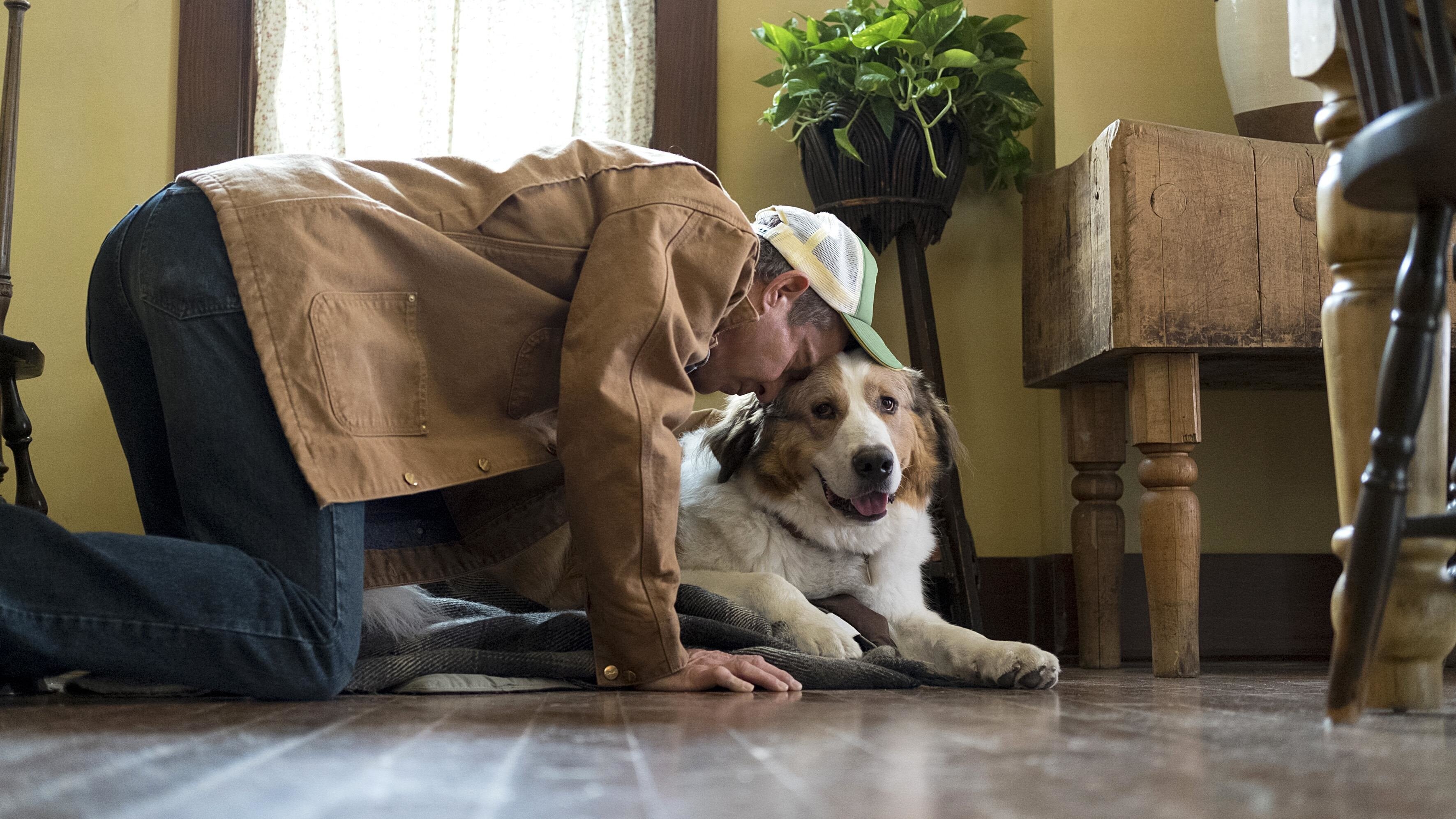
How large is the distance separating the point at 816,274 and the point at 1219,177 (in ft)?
2.40

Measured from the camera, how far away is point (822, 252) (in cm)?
184

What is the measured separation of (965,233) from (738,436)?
868mm

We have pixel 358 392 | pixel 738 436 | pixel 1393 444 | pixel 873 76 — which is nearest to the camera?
pixel 1393 444

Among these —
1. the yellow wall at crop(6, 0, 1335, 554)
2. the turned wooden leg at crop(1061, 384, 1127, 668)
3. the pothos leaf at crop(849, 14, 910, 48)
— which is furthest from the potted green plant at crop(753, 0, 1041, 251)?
the turned wooden leg at crop(1061, 384, 1127, 668)

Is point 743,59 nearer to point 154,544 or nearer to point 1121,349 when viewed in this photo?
point 1121,349

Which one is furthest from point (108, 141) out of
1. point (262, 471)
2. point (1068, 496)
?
point (1068, 496)

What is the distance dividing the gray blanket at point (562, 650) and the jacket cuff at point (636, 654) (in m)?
0.07

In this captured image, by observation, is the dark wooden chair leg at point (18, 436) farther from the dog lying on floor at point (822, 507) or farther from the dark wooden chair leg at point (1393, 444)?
the dark wooden chair leg at point (1393, 444)

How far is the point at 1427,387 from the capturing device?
90 cm

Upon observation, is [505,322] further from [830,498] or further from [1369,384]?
[1369,384]

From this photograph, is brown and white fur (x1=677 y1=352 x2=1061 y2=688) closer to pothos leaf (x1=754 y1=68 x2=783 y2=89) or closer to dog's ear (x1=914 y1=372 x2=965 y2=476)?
dog's ear (x1=914 y1=372 x2=965 y2=476)

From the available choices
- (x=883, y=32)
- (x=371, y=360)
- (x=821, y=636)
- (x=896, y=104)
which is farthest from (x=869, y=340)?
(x=371, y=360)

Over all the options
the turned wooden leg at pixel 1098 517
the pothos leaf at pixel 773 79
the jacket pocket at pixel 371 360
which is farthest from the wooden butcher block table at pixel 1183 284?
the jacket pocket at pixel 371 360

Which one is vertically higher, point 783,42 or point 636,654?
point 783,42
